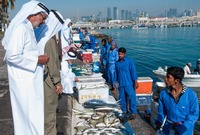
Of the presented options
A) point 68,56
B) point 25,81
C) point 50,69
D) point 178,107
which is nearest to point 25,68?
point 25,81

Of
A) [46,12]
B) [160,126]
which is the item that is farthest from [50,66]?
[160,126]

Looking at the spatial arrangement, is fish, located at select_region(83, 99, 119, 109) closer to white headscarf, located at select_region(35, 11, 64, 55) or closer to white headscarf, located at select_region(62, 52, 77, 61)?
white headscarf, located at select_region(62, 52, 77, 61)

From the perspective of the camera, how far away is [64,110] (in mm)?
5617

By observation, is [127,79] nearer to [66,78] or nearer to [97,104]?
[97,104]

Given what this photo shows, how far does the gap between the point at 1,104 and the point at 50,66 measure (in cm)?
316

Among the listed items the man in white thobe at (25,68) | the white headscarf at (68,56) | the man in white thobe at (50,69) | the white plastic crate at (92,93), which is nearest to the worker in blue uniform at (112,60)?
the white plastic crate at (92,93)

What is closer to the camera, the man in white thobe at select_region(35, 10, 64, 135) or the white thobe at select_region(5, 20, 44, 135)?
the white thobe at select_region(5, 20, 44, 135)

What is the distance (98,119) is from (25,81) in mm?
2807

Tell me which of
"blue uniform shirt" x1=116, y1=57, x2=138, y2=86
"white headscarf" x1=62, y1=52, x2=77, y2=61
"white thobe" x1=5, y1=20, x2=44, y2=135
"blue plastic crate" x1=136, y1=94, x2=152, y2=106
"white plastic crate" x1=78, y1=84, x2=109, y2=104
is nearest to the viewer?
"white thobe" x1=5, y1=20, x2=44, y2=135

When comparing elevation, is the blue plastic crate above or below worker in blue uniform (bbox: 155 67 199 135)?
below

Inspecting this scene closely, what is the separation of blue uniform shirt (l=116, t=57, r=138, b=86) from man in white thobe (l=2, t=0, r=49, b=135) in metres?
2.86

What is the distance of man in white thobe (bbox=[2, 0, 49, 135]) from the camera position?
2.82 m

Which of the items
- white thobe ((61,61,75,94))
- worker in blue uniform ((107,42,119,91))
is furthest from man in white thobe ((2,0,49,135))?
worker in blue uniform ((107,42,119,91))

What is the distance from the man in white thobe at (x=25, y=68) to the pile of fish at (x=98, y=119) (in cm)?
192
